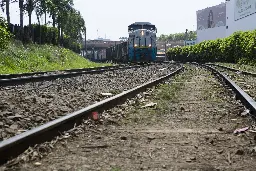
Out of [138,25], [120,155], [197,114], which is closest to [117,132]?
[120,155]

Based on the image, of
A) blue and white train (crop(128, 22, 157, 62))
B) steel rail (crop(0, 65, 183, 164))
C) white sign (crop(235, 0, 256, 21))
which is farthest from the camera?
white sign (crop(235, 0, 256, 21))

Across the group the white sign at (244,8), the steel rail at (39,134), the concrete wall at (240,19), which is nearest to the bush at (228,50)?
the concrete wall at (240,19)

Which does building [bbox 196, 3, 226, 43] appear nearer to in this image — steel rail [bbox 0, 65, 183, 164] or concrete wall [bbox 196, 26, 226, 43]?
concrete wall [bbox 196, 26, 226, 43]

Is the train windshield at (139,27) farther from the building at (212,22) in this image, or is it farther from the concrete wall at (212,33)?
the building at (212,22)

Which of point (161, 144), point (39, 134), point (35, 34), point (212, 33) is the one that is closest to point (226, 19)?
point (212, 33)

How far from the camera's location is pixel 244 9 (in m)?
75.1

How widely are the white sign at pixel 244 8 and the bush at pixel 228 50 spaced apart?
A: 55.8ft

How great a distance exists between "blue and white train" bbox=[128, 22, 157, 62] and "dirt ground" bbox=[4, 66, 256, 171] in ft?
83.8

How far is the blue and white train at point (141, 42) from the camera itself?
31359mm

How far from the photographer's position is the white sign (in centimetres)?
6788

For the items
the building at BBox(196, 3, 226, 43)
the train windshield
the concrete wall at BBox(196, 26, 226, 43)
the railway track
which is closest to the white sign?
the concrete wall at BBox(196, 26, 226, 43)

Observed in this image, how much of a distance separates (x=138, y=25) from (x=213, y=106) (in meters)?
26.0

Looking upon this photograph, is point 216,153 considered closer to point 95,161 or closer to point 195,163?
point 195,163

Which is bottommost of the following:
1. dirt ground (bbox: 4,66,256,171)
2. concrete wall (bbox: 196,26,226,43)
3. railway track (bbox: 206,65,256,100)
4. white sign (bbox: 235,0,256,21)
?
dirt ground (bbox: 4,66,256,171)
